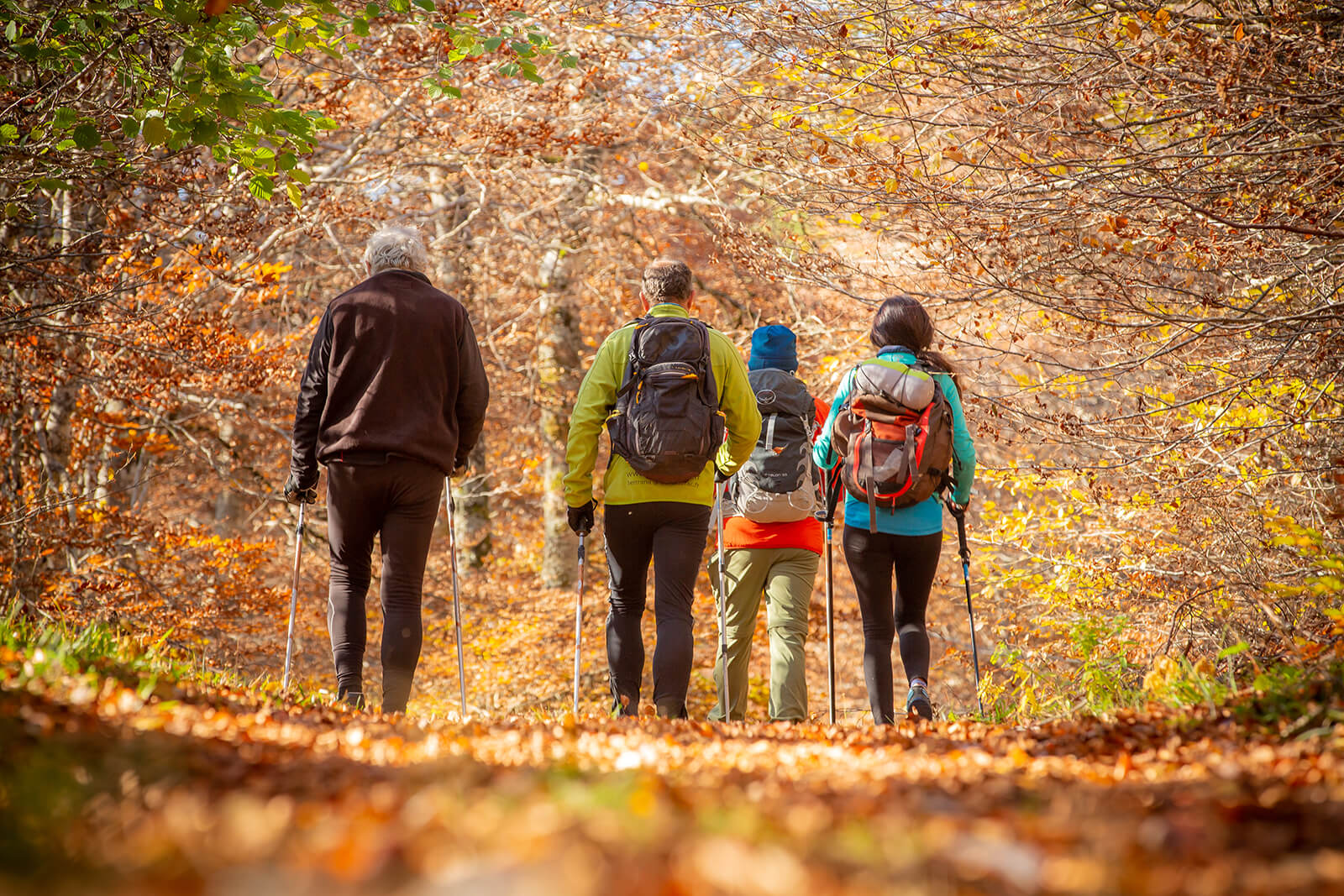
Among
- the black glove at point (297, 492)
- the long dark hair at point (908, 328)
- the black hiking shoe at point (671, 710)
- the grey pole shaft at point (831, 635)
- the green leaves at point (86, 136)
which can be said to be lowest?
the black hiking shoe at point (671, 710)

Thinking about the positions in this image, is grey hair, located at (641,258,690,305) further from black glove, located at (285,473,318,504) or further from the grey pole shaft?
black glove, located at (285,473,318,504)

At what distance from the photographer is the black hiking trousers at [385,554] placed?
492 cm

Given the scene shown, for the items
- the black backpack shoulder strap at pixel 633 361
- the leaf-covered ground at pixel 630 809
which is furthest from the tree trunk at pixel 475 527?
the leaf-covered ground at pixel 630 809

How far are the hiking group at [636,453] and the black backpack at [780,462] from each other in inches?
11.9

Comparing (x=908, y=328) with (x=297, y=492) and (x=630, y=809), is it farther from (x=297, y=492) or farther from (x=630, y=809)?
(x=630, y=809)

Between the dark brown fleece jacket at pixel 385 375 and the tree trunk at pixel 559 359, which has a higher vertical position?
the tree trunk at pixel 559 359

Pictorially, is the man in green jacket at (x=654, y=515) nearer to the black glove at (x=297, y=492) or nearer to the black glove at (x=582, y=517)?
the black glove at (x=582, y=517)

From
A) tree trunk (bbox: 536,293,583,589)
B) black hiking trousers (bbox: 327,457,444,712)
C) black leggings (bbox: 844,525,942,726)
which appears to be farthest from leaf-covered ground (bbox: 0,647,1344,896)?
tree trunk (bbox: 536,293,583,589)

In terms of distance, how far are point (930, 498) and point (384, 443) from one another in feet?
8.54

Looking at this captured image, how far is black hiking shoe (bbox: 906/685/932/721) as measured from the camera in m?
5.06

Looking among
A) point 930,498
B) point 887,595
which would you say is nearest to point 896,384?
point 930,498

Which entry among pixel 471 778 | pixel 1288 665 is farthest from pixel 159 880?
pixel 1288 665

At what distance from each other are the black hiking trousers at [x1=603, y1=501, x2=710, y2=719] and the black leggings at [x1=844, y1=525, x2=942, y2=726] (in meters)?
0.80

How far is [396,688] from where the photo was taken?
16.1 feet
